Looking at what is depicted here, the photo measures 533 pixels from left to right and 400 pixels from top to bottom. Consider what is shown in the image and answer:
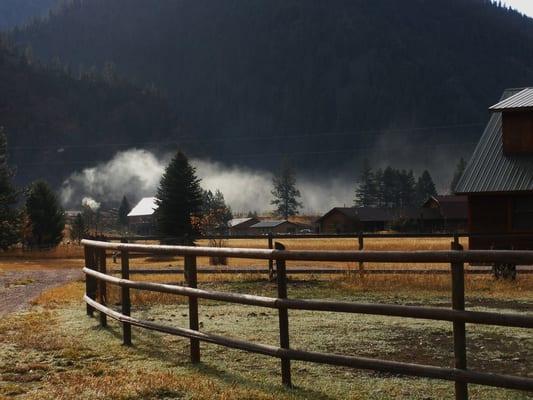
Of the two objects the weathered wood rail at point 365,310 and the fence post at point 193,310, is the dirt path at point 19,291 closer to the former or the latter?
the weathered wood rail at point 365,310

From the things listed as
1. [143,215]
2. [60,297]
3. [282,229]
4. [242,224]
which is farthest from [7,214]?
[242,224]

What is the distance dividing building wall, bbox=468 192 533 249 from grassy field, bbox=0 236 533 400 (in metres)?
9.70

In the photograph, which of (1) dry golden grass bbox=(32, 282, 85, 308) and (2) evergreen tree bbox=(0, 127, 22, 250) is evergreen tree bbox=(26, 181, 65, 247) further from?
(1) dry golden grass bbox=(32, 282, 85, 308)

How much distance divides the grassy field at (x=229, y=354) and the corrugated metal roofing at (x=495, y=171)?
10427 mm

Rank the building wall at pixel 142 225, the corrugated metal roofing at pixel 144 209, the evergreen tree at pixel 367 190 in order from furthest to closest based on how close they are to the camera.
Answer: the evergreen tree at pixel 367 190
the building wall at pixel 142 225
the corrugated metal roofing at pixel 144 209

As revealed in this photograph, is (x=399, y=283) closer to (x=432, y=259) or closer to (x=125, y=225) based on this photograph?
(x=432, y=259)

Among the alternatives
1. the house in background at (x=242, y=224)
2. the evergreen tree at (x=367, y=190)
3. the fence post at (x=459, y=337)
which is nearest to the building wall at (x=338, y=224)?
the house in background at (x=242, y=224)

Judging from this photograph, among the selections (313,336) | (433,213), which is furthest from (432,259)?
(433,213)

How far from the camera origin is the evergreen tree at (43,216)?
65.4 meters

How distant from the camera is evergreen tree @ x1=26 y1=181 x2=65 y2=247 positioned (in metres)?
65.4

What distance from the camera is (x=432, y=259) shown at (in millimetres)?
5879

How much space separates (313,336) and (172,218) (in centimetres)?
5436

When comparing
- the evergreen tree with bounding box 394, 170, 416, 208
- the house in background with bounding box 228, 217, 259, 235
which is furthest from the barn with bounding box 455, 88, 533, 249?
the evergreen tree with bounding box 394, 170, 416, 208

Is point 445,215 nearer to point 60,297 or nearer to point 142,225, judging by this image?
point 142,225
